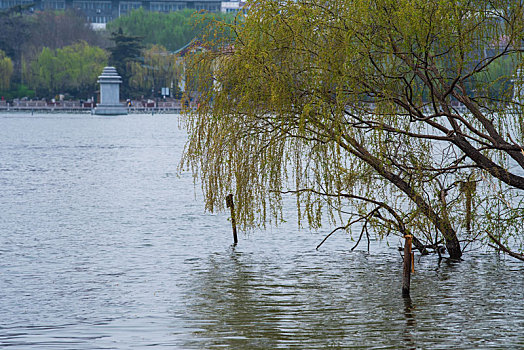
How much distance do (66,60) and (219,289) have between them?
365 ft

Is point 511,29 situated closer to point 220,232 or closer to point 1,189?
point 220,232

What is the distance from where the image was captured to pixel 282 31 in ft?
53.9

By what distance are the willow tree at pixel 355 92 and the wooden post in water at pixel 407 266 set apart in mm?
1361

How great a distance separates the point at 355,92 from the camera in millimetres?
15773

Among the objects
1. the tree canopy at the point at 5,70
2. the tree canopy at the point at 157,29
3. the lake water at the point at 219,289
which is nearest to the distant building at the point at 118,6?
the tree canopy at the point at 157,29

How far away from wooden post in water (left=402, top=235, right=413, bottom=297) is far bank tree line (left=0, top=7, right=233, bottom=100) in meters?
104

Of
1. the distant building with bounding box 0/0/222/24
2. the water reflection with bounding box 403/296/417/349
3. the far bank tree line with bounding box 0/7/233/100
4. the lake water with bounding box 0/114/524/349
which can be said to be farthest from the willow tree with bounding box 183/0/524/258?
the distant building with bounding box 0/0/222/24

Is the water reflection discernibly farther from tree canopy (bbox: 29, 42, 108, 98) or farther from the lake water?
tree canopy (bbox: 29, 42, 108, 98)

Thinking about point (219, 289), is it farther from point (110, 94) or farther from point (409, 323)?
point (110, 94)

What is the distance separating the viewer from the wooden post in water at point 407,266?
15.5 meters

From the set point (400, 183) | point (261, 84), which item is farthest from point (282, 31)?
point (400, 183)

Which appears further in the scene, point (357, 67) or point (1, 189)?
point (1, 189)

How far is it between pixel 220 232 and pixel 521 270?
9.68 m

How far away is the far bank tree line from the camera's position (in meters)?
125
